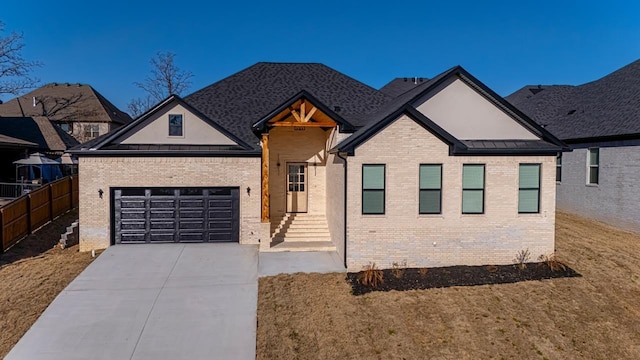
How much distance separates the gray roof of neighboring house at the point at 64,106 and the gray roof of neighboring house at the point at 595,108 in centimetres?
3899

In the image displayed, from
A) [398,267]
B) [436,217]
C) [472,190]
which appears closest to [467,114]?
[472,190]

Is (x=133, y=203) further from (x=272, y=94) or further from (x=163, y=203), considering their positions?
(x=272, y=94)

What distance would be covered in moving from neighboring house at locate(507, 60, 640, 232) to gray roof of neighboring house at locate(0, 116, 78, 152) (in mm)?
33835

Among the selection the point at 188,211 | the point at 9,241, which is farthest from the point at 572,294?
the point at 9,241

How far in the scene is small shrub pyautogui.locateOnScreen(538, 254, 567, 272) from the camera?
11.8m

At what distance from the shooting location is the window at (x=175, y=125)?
14.5 m

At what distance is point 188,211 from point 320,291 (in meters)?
6.75

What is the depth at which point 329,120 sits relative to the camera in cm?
1443

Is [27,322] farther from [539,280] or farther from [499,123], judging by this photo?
[499,123]

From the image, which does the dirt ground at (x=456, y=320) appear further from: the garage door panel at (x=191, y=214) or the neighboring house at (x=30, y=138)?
the neighboring house at (x=30, y=138)

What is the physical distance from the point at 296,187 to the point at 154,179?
5755 mm

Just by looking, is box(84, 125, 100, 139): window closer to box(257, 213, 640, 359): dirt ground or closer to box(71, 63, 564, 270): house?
box(71, 63, 564, 270): house

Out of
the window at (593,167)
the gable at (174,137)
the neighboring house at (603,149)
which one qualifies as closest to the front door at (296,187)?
the gable at (174,137)

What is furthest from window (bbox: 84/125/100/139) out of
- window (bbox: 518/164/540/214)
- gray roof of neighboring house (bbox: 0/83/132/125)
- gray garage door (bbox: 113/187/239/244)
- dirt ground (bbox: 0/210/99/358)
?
window (bbox: 518/164/540/214)
